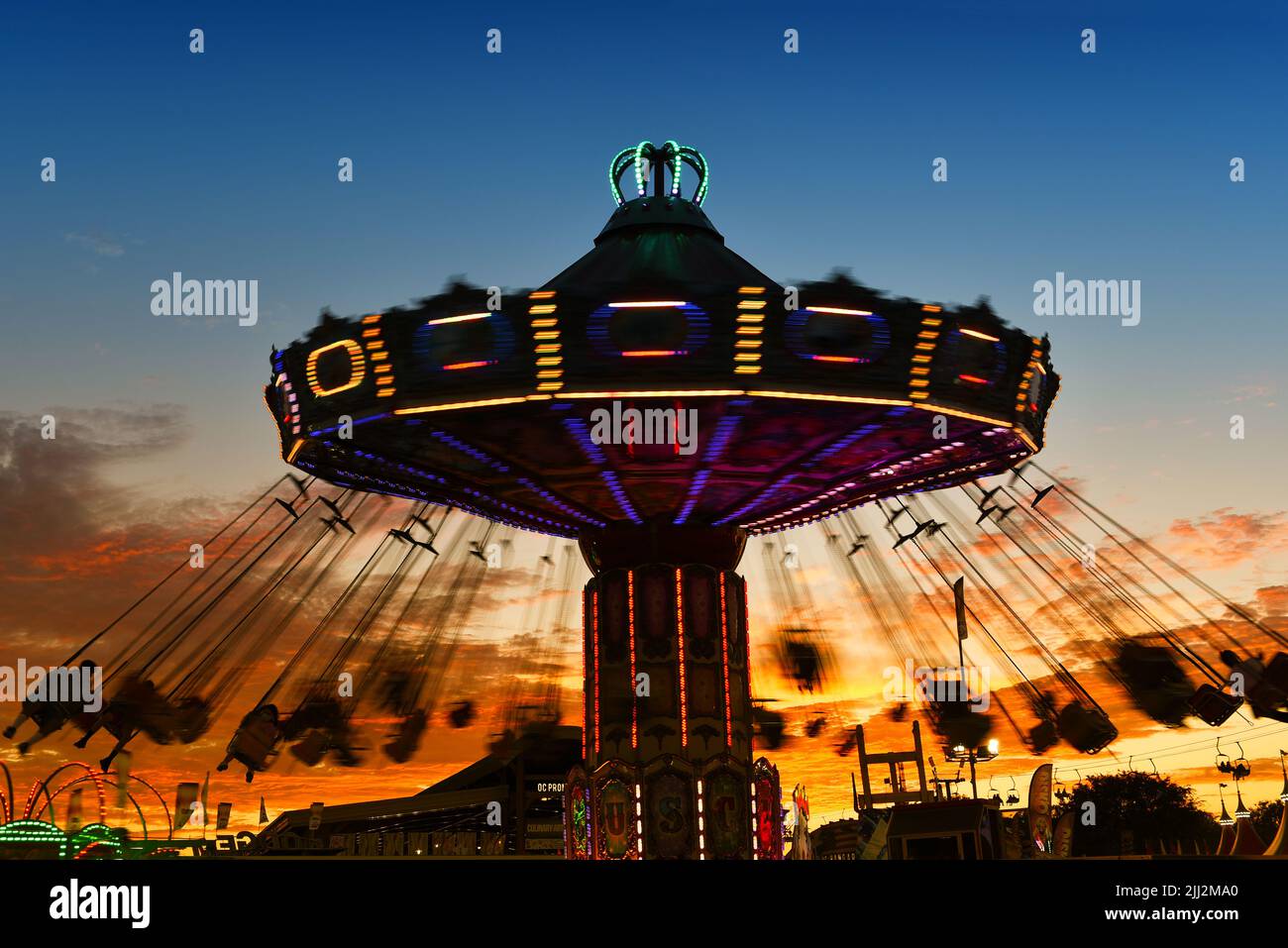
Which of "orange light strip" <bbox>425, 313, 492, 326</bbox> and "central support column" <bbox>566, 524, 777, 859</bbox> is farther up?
"orange light strip" <bbox>425, 313, 492, 326</bbox>

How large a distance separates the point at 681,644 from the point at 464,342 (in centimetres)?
664

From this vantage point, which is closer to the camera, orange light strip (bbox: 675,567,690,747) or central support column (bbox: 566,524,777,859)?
central support column (bbox: 566,524,777,859)

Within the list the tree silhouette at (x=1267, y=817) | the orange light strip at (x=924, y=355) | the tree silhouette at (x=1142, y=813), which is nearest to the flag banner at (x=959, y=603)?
the orange light strip at (x=924, y=355)

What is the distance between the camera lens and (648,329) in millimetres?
16625

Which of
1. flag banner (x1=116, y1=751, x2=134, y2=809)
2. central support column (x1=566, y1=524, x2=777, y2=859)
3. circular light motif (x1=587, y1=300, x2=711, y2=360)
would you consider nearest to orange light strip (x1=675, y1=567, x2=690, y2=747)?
central support column (x1=566, y1=524, x2=777, y2=859)

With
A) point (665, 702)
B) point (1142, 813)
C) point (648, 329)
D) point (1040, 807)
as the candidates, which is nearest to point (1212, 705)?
point (1040, 807)

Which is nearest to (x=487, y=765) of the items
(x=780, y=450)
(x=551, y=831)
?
(x=551, y=831)

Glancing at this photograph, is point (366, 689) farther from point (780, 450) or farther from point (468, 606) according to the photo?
point (780, 450)

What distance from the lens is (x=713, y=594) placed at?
21750mm

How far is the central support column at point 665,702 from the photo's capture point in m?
20.4

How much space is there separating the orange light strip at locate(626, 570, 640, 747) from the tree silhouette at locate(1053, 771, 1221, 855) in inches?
2021

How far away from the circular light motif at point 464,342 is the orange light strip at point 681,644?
19.8ft

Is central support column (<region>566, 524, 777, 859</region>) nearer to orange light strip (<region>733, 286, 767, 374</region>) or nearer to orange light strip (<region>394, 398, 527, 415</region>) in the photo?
orange light strip (<region>394, 398, 527, 415</region>)

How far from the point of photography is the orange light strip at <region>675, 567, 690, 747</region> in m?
20.8
